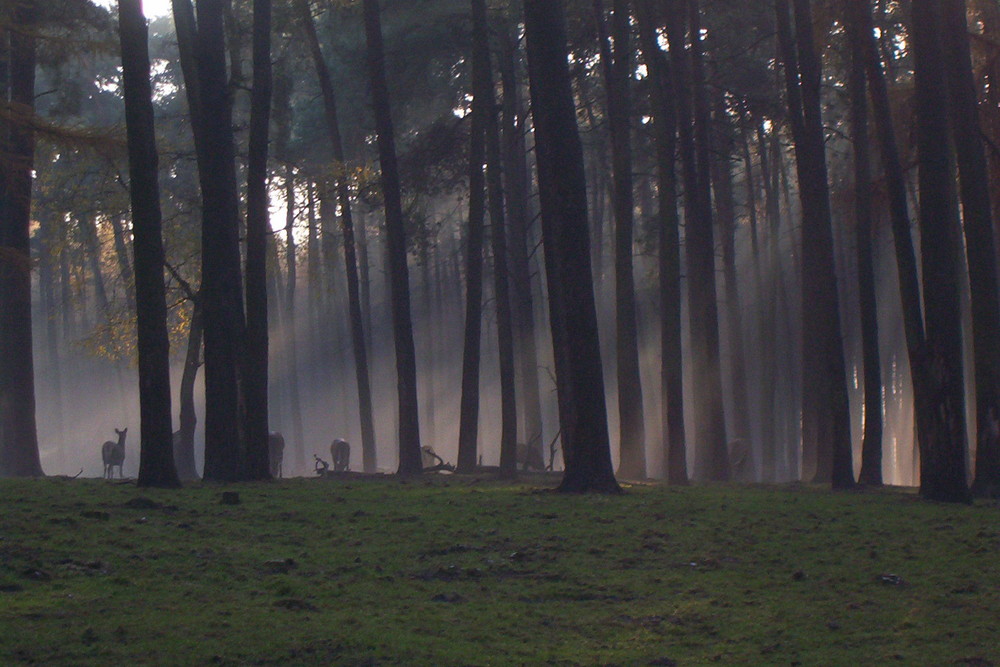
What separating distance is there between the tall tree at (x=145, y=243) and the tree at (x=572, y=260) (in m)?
5.19

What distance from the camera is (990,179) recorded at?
20781 mm

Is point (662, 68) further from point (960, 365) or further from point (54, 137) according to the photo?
point (54, 137)

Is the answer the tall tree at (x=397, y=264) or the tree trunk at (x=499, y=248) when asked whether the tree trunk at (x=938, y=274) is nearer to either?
the tree trunk at (x=499, y=248)

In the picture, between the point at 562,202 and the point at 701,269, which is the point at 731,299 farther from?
→ the point at 562,202

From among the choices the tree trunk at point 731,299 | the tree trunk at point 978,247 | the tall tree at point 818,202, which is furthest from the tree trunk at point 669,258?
the tree trunk at point 731,299

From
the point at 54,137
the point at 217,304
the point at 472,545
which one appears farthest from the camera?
the point at 217,304

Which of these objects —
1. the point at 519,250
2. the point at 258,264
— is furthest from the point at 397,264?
the point at 519,250

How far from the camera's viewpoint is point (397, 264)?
78.4 ft

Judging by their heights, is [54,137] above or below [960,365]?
above

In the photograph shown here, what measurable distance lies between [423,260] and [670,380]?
15.6 meters

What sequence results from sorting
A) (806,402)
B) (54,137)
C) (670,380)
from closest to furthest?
(54,137) < (670,380) < (806,402)

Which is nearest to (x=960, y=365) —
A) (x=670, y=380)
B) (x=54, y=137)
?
(x=670, y=380)

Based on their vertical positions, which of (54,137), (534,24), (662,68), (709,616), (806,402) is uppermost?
(662,68)

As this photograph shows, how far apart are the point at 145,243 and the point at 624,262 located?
10.9 m
